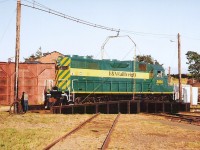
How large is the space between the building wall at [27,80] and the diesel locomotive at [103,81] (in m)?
7.98

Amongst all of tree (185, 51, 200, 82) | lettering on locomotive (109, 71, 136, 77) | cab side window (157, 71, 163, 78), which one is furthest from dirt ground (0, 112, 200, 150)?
tree (185, 51, 200, 82)

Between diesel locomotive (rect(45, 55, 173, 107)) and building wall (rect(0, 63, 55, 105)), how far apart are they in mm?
7976

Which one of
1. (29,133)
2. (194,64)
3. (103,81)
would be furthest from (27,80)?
(194,64)

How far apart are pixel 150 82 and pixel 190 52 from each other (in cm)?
5105

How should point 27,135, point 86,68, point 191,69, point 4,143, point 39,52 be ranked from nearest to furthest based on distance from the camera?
point 4,143 < point 27,135 < point 86,68 < point 191,69 < point 39,52

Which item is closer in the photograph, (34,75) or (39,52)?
(34,75)

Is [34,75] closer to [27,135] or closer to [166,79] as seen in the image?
[166,79]

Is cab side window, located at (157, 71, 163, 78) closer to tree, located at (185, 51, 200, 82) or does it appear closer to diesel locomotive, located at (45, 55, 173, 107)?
diesel locomotive, located at (45, 55, 173, 107)

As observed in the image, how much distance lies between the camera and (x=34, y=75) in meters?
31.5

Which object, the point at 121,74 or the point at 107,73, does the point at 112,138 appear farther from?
the point at 121,74

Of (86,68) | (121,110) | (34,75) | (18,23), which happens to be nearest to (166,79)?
(121,110)

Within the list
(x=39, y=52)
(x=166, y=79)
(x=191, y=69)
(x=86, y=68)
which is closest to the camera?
(x=86, y=68)

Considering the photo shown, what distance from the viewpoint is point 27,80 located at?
31250 millimetres

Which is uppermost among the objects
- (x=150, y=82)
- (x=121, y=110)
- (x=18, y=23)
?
(x=18, y=23)
